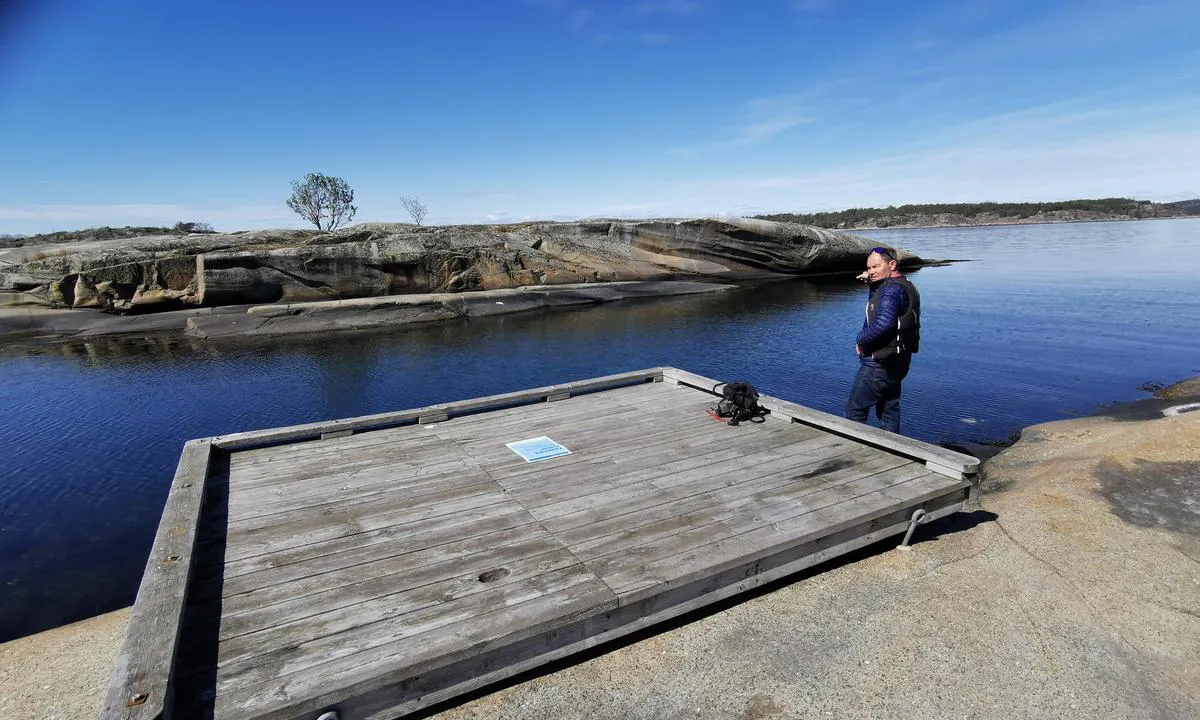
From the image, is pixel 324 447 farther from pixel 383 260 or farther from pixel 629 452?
pixel 383 260

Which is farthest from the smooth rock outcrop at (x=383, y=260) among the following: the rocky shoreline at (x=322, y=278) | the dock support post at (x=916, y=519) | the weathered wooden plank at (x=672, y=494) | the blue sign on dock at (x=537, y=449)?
the dock support post at (x=916, y=519)

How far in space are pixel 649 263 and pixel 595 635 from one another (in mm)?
35402

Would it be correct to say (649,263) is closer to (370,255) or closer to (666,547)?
(370,255)

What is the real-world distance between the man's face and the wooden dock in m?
1.76

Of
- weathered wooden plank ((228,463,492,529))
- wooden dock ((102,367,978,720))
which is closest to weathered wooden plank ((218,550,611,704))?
wooden dock ((102,367,978,720))

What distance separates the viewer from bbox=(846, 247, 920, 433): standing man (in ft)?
20.9

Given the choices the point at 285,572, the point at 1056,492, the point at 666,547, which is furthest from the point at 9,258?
the point at 1056,492

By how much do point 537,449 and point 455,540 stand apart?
2.03 metres

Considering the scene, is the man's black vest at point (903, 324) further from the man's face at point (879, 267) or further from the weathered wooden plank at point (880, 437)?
the weathered wooden plank at point (880, 437)

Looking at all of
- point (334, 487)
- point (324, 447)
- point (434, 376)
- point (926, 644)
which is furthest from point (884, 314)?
point (434, 376)

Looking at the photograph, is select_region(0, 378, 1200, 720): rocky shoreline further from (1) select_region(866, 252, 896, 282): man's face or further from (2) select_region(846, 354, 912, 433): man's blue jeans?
(1) select_region(866, 252, 896, 282): man's face

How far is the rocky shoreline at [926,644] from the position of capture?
A: 3.62 m

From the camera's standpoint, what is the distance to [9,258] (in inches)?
1146

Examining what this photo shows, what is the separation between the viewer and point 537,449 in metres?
6.51
